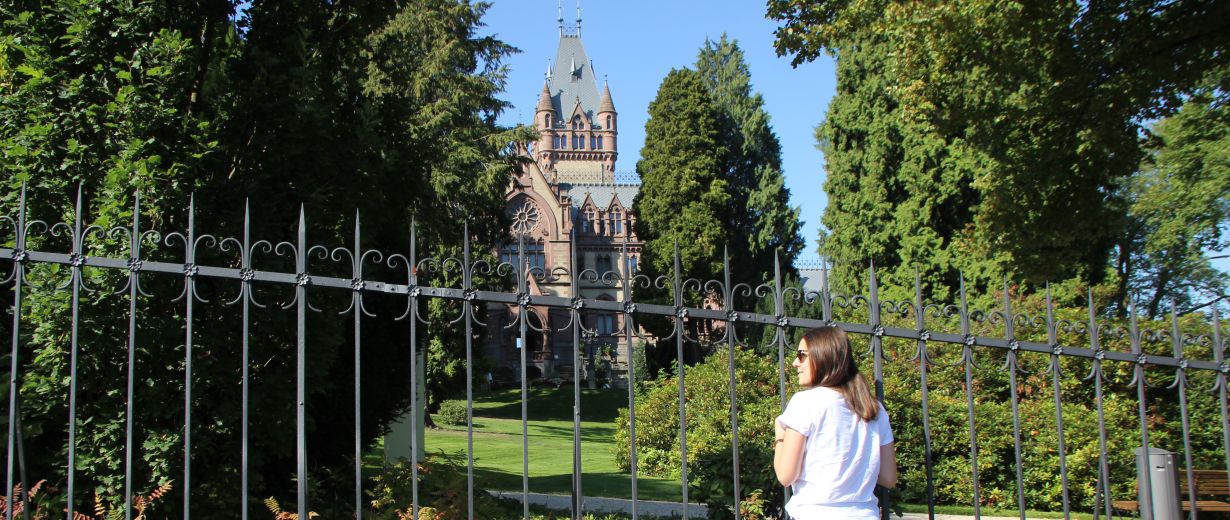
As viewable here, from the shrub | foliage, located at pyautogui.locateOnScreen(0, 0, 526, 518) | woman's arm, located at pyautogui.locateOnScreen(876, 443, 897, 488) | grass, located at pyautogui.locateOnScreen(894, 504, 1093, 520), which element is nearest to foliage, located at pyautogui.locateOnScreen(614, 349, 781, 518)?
grass, located at pyautogui.locateOnScreen(894, 504, 1093, 520)

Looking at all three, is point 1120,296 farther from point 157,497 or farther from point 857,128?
point 157,497

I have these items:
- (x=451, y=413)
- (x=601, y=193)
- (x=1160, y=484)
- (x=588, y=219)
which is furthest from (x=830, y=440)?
(x=601, y=193)

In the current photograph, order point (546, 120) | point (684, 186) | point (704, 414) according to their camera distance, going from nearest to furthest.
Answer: point (704, 414)
point (684, 186)
point (546, 120)

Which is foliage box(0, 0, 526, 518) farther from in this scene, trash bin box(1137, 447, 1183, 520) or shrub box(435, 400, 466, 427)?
shrub box(435, 400, 466, 427)

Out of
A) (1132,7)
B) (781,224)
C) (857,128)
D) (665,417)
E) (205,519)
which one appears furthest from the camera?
(781,224)

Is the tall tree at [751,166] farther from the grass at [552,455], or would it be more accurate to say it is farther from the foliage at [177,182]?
the foliage at [177,182]

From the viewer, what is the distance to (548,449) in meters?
19.0

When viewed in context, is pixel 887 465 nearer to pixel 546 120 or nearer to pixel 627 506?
pixel 627 506

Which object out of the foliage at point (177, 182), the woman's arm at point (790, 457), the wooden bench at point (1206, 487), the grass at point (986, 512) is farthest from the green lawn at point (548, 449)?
the wooden bench at point (1206, 487)

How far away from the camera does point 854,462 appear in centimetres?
377

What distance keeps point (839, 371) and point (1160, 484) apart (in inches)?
84.9

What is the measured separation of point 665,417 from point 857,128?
579 inches

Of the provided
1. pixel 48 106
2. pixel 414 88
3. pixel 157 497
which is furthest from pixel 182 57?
pixel 414 88

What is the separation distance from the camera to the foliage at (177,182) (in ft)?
19.4
